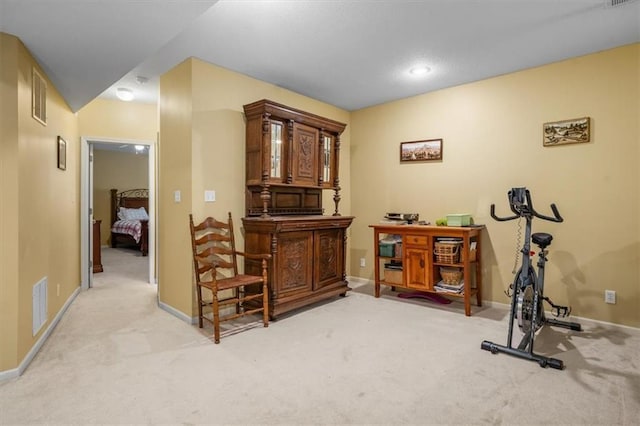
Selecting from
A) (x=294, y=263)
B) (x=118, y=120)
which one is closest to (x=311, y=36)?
(x=294, y=263)

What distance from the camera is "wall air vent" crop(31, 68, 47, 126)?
2.54 meters

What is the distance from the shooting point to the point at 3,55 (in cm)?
218

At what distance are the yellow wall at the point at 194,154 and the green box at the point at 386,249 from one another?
1.64 meters

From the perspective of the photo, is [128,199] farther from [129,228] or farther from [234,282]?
[234,282]

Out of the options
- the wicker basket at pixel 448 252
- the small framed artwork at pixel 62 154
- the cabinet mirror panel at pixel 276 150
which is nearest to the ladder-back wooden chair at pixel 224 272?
the cabinet mirror panel at pixel 276 150

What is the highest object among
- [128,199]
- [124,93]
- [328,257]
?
[124,93]

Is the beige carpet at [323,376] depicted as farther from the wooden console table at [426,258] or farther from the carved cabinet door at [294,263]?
the wooden console table at [426,258]

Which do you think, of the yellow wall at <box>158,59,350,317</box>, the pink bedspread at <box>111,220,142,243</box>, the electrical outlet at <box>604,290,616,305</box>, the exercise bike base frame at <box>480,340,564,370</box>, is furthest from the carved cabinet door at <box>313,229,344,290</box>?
the pink bedspread at <box>111,220,142,243</box>

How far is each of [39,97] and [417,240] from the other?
3.65 metres

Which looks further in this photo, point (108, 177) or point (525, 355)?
point (108, 177)

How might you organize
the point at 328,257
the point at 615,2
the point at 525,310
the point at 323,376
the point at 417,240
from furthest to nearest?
the point at 328,257 → the point at 417,240 → the point at 525,310 → the point at 615,2 → the point at 323,376

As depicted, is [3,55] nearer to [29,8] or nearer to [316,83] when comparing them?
[29,8]

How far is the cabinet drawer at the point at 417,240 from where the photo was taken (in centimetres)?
368

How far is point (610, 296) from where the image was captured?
306 centimetres
